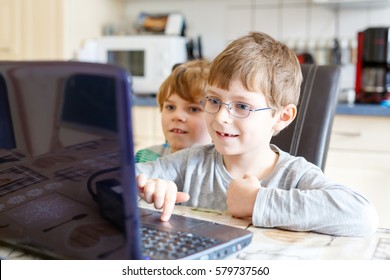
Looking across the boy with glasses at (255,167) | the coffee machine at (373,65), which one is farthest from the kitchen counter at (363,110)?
the boy with glasses at (255,167)

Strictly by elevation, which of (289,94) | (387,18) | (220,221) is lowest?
(220,221)

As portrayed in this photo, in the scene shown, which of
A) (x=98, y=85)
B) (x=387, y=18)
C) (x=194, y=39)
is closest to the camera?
(x=98, y=85)

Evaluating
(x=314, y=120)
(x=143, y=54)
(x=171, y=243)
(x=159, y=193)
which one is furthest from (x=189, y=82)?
(x=143, y=54)

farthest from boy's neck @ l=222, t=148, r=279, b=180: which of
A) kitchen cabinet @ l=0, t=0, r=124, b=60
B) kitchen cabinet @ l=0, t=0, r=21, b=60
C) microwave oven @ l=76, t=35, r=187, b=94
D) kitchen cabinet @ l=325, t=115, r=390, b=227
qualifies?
kitchen cabinet @ l=0, t=0, r=21, b=60

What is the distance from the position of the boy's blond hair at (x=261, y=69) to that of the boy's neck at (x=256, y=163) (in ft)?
0.34

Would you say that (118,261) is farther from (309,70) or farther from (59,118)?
(309,70)

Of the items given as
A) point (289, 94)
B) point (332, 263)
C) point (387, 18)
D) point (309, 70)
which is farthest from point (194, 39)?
point (332, 263)

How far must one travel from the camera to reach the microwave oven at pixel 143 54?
3.06 metres

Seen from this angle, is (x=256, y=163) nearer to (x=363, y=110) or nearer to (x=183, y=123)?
(x=183, y=123)

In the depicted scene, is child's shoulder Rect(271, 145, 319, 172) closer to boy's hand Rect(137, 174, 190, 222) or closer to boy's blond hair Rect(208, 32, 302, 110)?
boy's blond hair Rect(208, 32, 302, 110)

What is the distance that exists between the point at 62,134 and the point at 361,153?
2.13 m

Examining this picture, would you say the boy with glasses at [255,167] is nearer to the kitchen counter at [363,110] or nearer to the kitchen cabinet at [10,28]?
the kitchen counter at [363,110]

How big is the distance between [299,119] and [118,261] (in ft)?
2.81

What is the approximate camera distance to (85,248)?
2.04 ft
